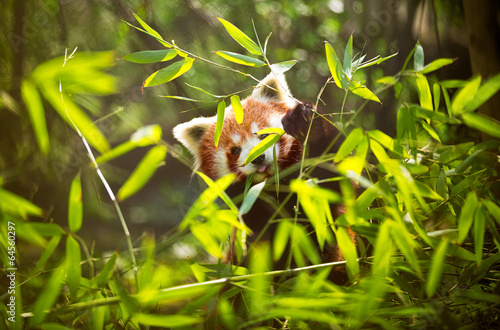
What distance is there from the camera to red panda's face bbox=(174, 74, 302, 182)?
119 cm

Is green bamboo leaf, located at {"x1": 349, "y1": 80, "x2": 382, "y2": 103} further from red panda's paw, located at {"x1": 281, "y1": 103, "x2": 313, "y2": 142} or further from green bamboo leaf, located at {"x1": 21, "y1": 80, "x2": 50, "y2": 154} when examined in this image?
green bamboo leaf, located at {"x1": 21, "y1": 80, "x2": 50, "y2": 154}

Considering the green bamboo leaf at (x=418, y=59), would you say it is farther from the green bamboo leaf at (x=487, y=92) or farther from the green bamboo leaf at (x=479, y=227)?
the green bamboo leaf at (x=479, y=227)

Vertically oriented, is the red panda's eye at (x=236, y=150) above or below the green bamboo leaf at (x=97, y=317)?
above

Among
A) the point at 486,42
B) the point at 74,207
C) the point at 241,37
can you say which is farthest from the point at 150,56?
the point at 486,42

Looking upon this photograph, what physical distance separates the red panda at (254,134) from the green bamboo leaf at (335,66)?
26cm

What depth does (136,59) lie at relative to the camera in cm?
78

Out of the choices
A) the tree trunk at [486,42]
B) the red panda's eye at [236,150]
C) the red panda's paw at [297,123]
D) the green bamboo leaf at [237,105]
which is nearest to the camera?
the green bamboo leaf at [237,105]

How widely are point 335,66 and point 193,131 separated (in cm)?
63

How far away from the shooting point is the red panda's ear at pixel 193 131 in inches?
51.2

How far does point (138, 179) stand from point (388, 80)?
558 millimetres

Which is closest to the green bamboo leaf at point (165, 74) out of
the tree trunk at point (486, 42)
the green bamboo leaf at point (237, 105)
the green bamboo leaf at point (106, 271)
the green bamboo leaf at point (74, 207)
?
the green bamboo leaf at point (237, 105)

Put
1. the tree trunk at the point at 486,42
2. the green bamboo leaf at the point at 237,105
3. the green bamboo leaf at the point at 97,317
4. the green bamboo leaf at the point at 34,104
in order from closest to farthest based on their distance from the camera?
the green bamboo leaf at the point at 34,104
the green bamboo leaf at the point at 97,317
the green bamboo leaf at the point at 237,105
the tree trunk at the point at 486,42

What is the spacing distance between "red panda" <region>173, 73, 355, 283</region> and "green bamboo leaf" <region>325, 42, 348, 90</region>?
0.80ft

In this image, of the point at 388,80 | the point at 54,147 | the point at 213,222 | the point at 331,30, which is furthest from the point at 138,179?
the point at 331,30
